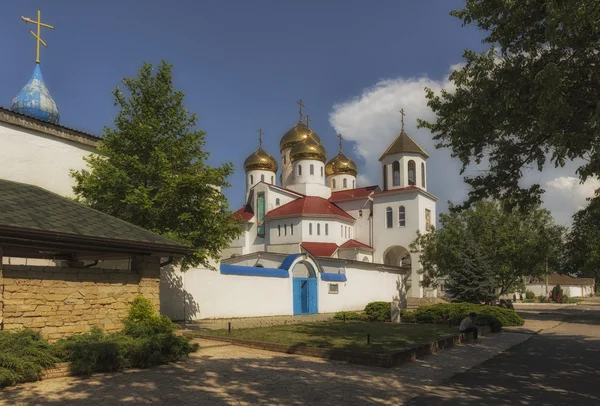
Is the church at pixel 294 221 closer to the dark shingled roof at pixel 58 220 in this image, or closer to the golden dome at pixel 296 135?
the golden dome at pixel 296 135

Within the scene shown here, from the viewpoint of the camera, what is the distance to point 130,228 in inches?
479

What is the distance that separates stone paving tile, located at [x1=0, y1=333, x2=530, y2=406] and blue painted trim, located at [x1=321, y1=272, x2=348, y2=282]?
1649 centimetres

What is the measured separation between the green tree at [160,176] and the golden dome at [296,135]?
1617 inches

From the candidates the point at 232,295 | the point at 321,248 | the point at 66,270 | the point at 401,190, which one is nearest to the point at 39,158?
the point at 66,270

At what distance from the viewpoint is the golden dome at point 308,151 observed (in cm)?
5184

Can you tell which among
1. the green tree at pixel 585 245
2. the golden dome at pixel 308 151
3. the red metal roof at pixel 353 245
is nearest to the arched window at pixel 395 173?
the red metal roof at pixel 353 245

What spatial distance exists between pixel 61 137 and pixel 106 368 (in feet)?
35.5

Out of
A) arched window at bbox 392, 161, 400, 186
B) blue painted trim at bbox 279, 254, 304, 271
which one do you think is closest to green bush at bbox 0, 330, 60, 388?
blue painted trim at bbox 279, 254, 304, 271

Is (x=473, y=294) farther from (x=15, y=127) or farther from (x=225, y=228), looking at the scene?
(x=15, y=127)

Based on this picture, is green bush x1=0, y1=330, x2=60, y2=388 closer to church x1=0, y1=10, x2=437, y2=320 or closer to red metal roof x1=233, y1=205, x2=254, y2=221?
church x1=0, y1=10, x2=437, y2=320

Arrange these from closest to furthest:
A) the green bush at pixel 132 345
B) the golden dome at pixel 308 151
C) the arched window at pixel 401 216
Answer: the green bush at pixel 132 345 → the arched window at pixel 401 216 → the golden dome at pixel 308 151

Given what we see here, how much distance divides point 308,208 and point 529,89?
38.5 metres

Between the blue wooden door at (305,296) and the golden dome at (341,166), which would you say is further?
the golden dome at (341,166)

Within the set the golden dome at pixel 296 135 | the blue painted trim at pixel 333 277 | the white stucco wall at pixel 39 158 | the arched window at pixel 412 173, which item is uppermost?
the golden dome at pixel 296 135
